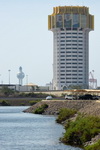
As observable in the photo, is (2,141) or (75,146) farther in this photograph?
(2,141)

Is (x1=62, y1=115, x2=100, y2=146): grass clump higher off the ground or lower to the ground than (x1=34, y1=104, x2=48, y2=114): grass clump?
lower

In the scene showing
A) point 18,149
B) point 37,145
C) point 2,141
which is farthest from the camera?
point 2,141

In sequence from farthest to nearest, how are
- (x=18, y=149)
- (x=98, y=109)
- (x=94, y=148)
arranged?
(x=98, y=109) < (x=18, y=149) < (x=94, y=148)

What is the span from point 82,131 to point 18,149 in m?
7.89

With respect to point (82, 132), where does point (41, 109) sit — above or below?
above

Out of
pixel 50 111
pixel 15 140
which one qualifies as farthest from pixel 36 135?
pixel 50 111

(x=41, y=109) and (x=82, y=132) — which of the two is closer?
(x=82, y=132)

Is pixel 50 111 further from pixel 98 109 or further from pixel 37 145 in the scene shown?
pixel 37 145

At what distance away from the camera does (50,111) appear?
5300 inches

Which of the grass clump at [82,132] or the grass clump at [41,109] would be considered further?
the grass clump at [41,109]

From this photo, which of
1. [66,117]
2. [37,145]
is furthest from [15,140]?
[66,117]

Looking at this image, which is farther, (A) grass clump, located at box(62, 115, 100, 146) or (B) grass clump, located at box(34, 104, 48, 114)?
(B) grass clump, located at box(34, 104, 48, 114)

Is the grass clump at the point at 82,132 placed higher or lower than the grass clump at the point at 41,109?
lower

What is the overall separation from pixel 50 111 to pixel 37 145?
72.7 meters
